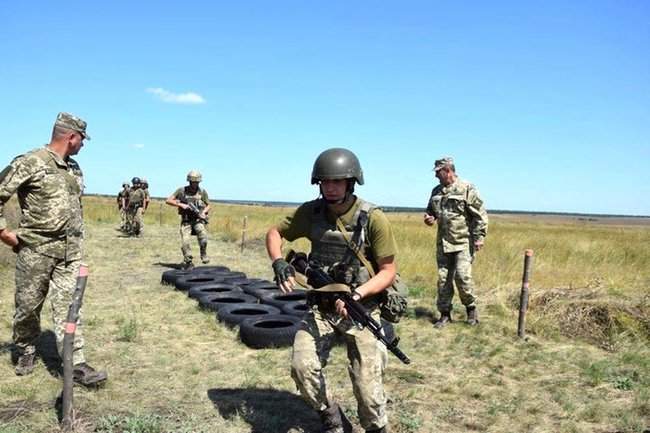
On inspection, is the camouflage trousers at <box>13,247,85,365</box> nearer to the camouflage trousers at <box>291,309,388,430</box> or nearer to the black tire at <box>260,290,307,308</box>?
the camouflage trousers at <box>291,309,388,430</box>

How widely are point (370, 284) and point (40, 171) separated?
2967mm

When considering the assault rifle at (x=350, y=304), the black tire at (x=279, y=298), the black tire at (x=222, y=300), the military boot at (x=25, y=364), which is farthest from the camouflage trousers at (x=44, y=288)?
the black tire at (x=279, y=298)

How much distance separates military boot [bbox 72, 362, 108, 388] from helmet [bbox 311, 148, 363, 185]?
258 centimetres

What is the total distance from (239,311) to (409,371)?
282 cm

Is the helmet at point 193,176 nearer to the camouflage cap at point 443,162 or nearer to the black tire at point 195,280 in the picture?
the black tire at point 195,280

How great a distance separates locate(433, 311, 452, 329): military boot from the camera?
7.06m

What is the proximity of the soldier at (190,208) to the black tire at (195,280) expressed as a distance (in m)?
1.60

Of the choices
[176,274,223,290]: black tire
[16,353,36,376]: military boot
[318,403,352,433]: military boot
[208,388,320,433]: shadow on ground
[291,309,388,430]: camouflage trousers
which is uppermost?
[291,309,388,430]: camouflage trousers

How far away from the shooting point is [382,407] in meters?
3.47

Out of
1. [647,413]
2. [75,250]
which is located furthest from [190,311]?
[647,413]

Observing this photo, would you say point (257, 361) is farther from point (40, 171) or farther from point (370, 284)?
point (40, 171)

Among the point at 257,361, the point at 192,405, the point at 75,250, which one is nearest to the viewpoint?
the point at 192,405

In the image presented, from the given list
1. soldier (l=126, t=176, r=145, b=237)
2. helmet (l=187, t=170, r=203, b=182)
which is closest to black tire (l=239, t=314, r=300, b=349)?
helmet (l=187, t=170, r=203, b=182)

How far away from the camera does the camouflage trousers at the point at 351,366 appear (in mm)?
3443
